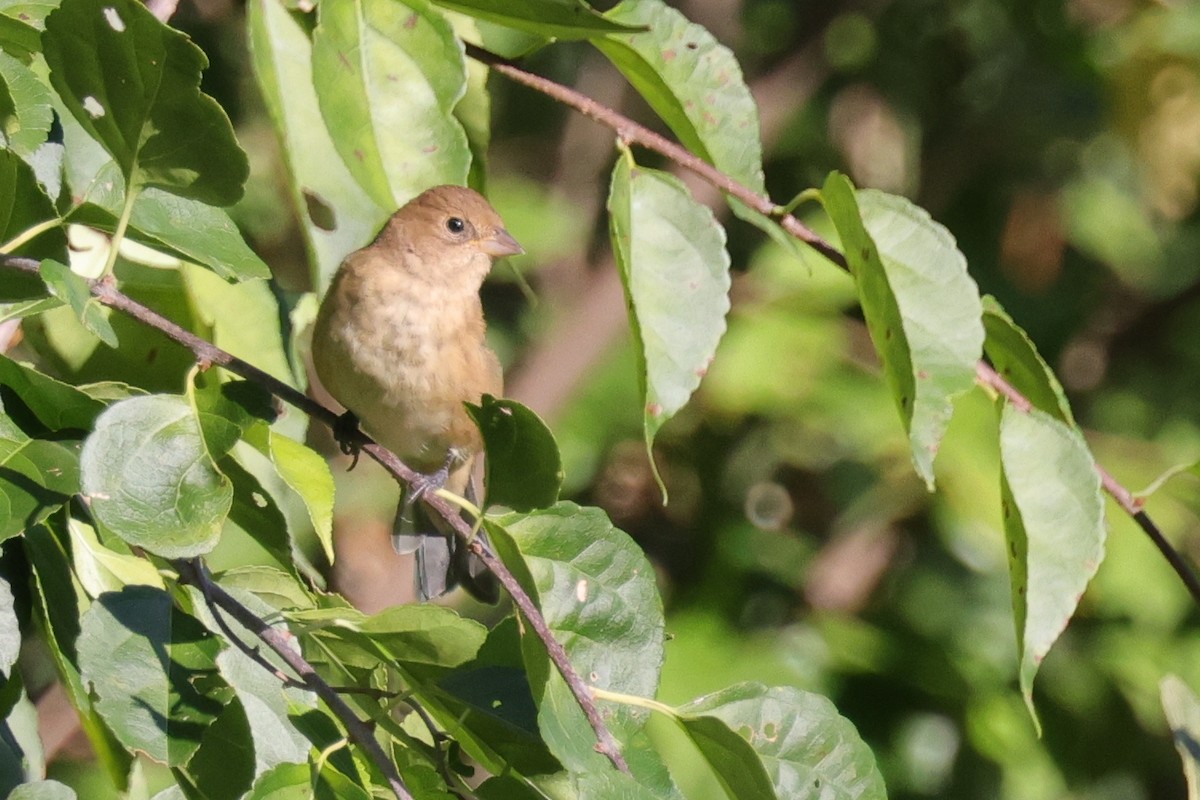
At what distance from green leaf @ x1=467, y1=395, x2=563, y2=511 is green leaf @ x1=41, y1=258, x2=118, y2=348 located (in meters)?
0.38

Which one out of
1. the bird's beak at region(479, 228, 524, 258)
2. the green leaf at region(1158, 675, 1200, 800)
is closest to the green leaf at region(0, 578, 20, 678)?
the green leaf at region(1158, 675, 1200, 800)

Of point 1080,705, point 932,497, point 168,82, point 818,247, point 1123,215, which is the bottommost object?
point 1080,705

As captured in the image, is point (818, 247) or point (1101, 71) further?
point (1101, 71)

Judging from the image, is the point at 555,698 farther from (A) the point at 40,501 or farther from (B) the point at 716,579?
(B) the point at 716,579

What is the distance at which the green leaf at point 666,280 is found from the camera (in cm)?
186

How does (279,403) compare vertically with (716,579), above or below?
above

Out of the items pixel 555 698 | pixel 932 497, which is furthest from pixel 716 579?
pixel 555 698

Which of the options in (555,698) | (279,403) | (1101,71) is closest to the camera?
(555,698)

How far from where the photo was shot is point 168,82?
1.60m

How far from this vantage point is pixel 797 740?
1674 millimetres

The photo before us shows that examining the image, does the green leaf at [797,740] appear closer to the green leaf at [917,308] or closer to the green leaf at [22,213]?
the green leaf at [917,308]

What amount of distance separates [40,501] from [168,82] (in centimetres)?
43

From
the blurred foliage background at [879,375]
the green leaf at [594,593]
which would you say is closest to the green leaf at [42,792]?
the green leaf at [594,593]

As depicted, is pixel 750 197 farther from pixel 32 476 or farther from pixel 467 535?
pixel 32 476
